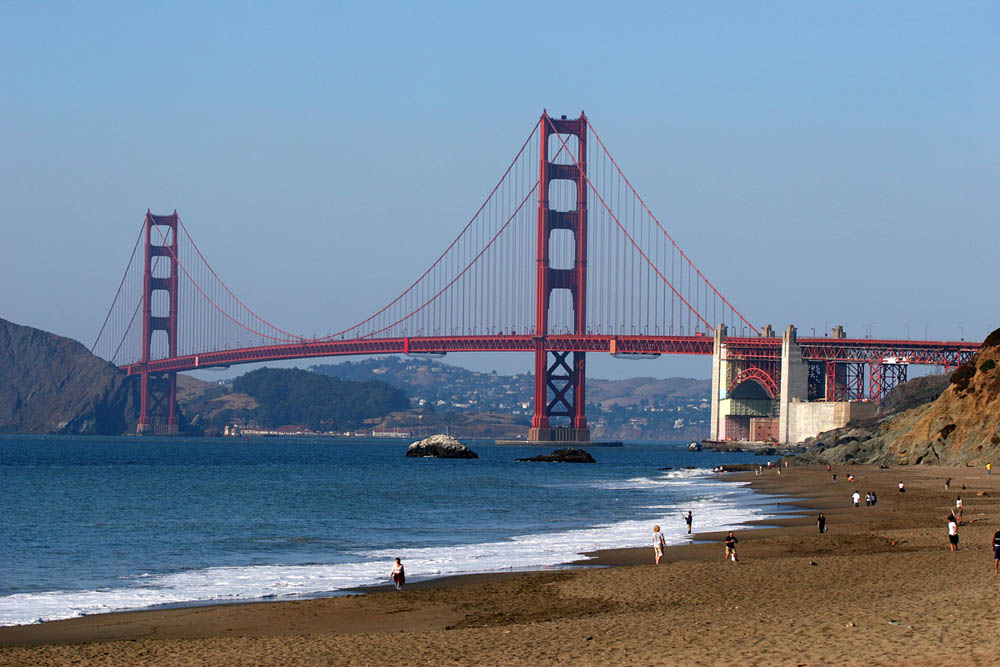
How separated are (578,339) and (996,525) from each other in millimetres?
97350

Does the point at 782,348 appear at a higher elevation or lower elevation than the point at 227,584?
higher

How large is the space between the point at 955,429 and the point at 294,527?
39.6 meters

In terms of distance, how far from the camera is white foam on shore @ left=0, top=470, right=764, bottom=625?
24.2 metres

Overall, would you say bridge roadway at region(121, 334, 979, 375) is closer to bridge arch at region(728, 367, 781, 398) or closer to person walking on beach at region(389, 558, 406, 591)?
bridge arch at region(728, 367, 781, 398)

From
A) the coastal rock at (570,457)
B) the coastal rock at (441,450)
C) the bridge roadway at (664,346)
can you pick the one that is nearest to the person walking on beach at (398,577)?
the coastal rock at (570,457)

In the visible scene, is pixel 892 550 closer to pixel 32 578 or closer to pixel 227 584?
pixel 227 584

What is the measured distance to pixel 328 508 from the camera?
5153cm

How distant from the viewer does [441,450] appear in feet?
382

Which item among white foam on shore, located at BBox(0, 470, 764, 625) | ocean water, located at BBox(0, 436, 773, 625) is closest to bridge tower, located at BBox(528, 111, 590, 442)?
ocean water, located at BBox(0, 436, 773, 625)

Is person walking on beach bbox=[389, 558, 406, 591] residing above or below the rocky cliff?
below

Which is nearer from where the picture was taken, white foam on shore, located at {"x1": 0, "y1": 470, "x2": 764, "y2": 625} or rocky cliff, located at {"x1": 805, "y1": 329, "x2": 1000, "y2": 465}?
white foam on shore, located at {"x1": 0, "y1": 470, "x2": 764, "y2": 625}

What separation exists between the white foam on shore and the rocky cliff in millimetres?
27082

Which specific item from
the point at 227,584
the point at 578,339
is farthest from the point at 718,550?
the point at 578,339

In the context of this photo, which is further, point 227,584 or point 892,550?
point 892,550
